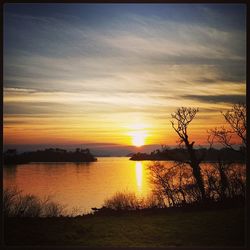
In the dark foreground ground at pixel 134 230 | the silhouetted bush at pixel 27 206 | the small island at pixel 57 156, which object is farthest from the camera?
the small island at pixel 57 156

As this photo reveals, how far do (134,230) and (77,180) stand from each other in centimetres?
85

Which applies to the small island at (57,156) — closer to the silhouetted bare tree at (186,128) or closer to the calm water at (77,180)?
the calm water at (77,180)

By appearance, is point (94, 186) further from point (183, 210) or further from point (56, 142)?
point (183, 210)

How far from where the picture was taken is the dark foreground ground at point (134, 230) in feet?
13.1

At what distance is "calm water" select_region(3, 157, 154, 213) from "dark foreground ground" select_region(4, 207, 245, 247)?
0.74 ft

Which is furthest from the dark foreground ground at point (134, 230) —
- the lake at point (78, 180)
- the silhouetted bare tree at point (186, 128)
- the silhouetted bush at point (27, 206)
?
the silhouetted bare tree at point (186, 128)

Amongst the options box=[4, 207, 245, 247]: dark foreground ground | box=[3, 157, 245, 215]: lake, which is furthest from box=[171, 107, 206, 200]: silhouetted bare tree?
box=[4, 207, 245, 247]: dark foreground ground

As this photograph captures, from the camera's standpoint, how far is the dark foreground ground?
401 cm

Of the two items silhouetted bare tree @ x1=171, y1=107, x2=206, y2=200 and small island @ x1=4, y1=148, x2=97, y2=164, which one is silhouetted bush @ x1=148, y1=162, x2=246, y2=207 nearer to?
silhouetted bare tree @ x1=171, y1=107, x2=206, y2=200

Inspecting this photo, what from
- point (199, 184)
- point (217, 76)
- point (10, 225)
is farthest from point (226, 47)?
point (10, 225)

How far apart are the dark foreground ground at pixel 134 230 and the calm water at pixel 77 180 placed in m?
0.23

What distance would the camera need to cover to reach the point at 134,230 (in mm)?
4098

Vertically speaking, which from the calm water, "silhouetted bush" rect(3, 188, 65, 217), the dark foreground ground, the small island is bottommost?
the dark foreground ground

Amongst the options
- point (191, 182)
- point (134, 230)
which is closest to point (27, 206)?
point (134, 230)
